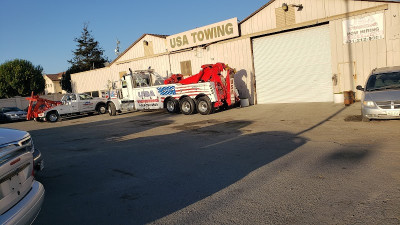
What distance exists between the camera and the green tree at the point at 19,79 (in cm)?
4541

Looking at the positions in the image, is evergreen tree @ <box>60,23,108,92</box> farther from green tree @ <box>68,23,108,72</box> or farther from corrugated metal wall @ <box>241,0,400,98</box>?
corrugated metal wall @ <box>241,0,400,98</box>

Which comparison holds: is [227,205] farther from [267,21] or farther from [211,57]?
[211,57]

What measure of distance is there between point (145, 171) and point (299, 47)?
14.5 m

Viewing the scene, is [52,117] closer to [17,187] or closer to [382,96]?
[382,96]

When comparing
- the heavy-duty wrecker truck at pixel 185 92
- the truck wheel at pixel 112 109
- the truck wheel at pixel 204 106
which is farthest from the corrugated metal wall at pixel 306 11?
the truck wheel at pixel 112 109

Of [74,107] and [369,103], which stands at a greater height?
[74,107]

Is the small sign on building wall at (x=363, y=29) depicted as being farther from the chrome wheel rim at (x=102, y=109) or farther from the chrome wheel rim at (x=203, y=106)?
the chrome wheel rim at (x=102, y=109)

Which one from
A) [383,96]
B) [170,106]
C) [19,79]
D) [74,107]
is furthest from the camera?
[19,79]

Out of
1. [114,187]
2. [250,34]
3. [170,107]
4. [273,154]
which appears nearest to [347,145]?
[273,154]

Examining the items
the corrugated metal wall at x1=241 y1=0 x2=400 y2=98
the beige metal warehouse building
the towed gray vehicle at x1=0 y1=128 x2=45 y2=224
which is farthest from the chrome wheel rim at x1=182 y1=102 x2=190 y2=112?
the towed gray vehicle at x1=0 y1=128 x2=45 y2=224

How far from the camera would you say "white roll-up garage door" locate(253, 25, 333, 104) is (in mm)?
17297

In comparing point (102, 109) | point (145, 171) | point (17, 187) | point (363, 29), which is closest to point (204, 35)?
point (102, 109)

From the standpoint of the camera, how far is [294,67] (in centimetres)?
1833

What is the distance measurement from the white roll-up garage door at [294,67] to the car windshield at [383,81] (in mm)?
6803
